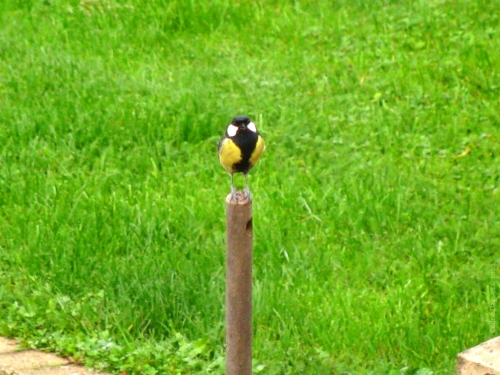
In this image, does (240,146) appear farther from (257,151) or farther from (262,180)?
(262,180)

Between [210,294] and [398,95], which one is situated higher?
[398,95]

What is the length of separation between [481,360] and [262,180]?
2.15 metres

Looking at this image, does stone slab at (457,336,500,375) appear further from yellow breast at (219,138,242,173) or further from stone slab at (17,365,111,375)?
stone slab at (17,365,111,375)

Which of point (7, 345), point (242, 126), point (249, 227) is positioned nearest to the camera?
point (249, 227)

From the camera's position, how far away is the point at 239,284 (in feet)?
10.4

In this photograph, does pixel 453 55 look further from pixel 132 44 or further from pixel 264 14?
pixel 132 44

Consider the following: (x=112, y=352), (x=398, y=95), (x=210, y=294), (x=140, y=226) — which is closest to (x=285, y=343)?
(x=210, y=294)

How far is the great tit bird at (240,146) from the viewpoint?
3.26 metres

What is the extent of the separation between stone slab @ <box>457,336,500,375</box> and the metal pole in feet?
2.46

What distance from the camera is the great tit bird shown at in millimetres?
3260

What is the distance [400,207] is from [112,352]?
1.75m

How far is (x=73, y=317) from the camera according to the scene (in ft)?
13.6

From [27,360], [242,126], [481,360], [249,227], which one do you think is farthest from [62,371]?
[481,360]

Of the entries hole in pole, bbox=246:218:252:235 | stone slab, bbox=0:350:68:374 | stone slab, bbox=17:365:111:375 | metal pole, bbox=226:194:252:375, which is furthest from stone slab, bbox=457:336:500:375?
stone slab, bbox=0:350:68:374
